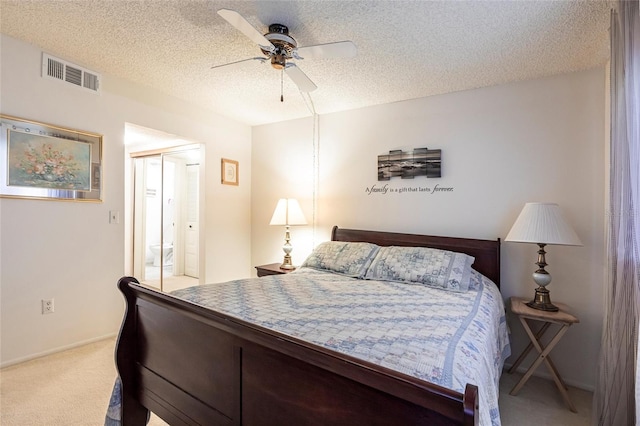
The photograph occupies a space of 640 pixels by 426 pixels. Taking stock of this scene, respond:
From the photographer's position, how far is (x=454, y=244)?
2.88m

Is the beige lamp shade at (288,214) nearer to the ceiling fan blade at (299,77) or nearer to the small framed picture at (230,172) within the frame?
the small framed picture at (230,172)

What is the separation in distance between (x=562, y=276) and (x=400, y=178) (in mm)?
1619

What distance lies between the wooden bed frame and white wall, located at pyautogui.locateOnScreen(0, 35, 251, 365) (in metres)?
1.44

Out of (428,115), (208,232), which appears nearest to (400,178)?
(428,115)

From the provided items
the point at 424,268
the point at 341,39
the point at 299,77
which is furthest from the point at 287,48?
the point at 424,268

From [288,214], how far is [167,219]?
1.83m

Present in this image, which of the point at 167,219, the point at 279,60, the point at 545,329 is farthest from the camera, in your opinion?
the point at 167,219

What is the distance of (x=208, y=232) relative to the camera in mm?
3934

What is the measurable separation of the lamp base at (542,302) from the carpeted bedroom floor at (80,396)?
2.12 ft

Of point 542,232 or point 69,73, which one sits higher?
point 69,73

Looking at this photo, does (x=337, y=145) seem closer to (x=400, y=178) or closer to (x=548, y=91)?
(x=400, y=178)

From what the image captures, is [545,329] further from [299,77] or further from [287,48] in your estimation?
[287,48]

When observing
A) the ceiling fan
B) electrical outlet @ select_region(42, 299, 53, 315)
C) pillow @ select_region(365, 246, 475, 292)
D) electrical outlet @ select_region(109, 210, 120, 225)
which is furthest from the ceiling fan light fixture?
electrical outlet @ select_region(42, 299, 53, 315)

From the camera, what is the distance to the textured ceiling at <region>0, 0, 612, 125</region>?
1.89 m
